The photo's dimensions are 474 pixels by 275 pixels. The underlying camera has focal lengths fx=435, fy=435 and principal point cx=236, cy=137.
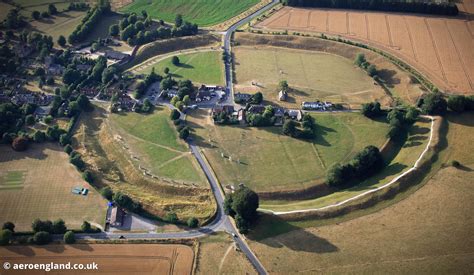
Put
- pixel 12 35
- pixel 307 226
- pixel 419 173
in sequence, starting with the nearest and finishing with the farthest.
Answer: pixel 307 226, pixel 419 173, pixel 12 35

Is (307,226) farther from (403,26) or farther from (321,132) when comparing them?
(403,26)

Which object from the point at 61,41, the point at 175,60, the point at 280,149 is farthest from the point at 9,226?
the point at 61,41

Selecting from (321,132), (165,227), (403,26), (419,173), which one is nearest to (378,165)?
(419,173)

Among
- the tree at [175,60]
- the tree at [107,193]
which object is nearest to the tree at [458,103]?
the tree at [175,60]

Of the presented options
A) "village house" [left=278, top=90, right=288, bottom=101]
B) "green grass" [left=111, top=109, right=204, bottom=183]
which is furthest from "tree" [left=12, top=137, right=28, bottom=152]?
"village house" [left=278, top=90, right=288, bottom=101]

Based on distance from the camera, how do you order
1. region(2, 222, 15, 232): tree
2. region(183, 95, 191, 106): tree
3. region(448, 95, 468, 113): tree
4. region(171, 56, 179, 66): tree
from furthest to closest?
region(171, 56, 179, 66): tree, region(183, 95, 191, 106): tree, region(448, 95, 468, 113): tree, region(2, 222, 15, 232): tree

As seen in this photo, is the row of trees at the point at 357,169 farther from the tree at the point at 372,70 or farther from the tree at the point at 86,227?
the tree at the point at 86,227

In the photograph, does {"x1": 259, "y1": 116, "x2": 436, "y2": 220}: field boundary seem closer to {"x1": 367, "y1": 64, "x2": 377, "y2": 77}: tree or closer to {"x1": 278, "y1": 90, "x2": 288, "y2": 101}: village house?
{"x1": 278, "y1": 90, "x2": 288, "y2": 101}: village house
